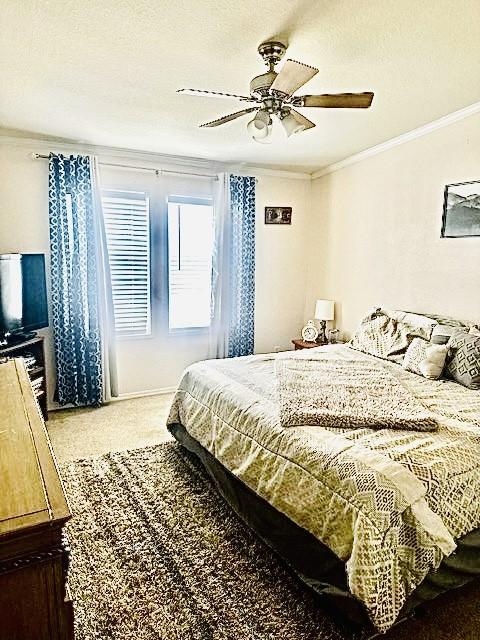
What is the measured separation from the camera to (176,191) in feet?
14.5

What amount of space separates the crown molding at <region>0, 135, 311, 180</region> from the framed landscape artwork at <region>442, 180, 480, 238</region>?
212 centimetres

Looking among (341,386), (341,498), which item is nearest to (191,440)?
(341,386)

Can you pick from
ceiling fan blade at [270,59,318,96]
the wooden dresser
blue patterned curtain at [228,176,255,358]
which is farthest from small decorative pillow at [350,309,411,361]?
the wooden dresser

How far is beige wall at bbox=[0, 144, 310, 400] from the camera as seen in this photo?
3723 millimetres

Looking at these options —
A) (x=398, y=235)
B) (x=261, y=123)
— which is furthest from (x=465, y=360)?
(x=261, y=123)

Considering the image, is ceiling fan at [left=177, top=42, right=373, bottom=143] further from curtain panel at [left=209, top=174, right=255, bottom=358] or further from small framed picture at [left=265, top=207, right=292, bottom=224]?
small framed picture at [left=265, top=207, right=292, bottom=224]

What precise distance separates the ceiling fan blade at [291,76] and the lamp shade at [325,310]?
288 centimetres

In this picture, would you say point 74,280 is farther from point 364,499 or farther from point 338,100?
point 364,499

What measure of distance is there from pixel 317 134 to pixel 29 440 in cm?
336

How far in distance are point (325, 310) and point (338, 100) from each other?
9.25 feet

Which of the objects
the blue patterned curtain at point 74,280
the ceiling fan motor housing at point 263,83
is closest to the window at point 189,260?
the blue patterned curtain at point 74,280

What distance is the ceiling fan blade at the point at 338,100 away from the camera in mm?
2105

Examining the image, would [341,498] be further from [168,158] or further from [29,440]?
[168,158]

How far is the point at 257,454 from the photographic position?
2111mm
